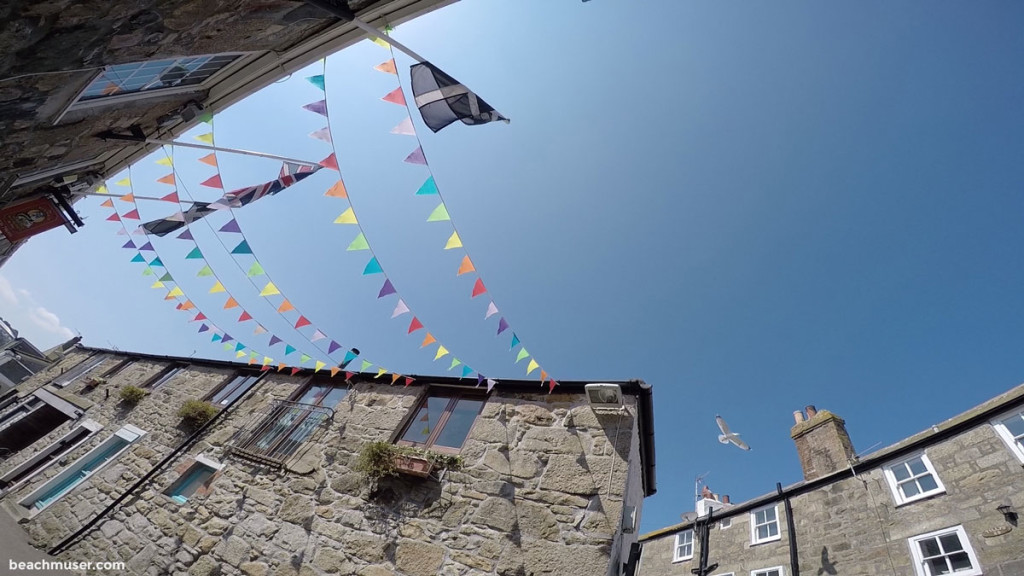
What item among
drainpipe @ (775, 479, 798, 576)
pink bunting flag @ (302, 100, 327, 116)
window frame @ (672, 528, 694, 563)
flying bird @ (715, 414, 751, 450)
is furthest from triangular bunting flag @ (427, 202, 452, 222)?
window frame @ (672, 528, 694, 563)

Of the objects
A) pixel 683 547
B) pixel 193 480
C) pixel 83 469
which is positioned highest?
pixel 683 547

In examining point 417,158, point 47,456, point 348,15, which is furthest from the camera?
point 47,456

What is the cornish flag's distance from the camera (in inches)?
132

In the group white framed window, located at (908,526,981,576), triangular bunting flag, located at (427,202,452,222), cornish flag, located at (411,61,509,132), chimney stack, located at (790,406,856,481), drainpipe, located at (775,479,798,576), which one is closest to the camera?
cornish flag, located at (411,61,509,132)

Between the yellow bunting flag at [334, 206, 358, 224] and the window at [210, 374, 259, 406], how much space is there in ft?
17.4

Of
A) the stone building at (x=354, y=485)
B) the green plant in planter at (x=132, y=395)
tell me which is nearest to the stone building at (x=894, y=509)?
the stone building at (x=354, y=485)

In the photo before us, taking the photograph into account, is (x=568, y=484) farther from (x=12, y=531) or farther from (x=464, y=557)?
(x=12, y=531)

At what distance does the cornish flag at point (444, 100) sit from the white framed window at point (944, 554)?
931cm

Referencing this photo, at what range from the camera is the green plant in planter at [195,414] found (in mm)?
6930

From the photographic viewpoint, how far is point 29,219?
196 inches

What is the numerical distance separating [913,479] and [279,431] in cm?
1149

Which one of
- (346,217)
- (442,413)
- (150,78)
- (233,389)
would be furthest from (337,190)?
(233,389)

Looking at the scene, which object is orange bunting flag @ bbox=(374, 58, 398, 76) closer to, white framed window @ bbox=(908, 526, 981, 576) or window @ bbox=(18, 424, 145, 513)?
window @ bbox=(18, 424, 145, 513)

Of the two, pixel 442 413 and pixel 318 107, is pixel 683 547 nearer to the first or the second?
pixel 442 413
